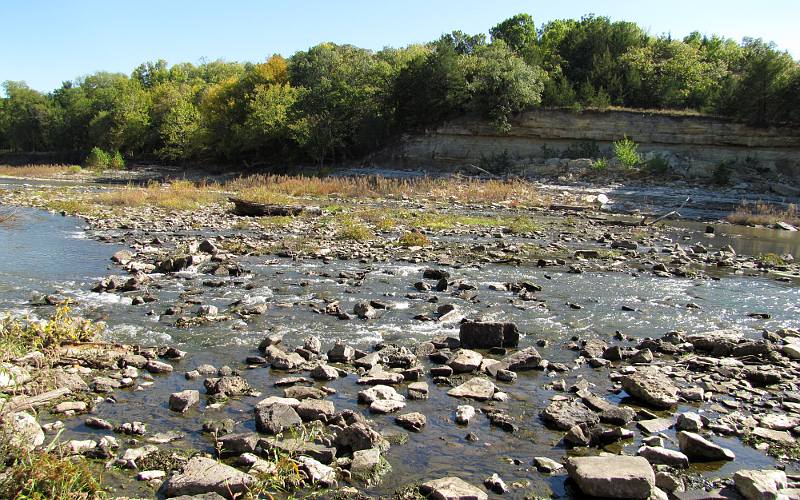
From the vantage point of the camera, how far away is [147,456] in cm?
571

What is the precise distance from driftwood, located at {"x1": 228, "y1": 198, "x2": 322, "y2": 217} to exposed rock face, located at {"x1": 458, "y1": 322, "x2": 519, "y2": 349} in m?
18.3

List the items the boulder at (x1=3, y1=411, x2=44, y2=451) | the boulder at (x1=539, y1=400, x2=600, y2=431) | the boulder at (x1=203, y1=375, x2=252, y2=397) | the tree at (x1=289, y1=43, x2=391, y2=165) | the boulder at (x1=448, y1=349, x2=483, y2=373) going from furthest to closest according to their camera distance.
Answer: the tree at (x1=289, y1=43, x2=391, y2=165) → the boulder at (x1=448, y1=349, x2=483, y2=373) → the boulder at (x1=203, y1=375, x2=252, y2=397) → the boulder at (x1=539, y1=400, x2=600, y2=431) → the boulder at (x1=3, y1=411, x2=44, y2=451)

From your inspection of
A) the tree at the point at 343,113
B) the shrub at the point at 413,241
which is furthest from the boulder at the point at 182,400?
the tree at the point at 343,113

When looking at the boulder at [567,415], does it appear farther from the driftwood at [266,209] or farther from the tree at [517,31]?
the tree at [517,31]

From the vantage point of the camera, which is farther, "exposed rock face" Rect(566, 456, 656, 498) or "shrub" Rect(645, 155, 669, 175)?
"shrub" Rect(645, 155, 669, 175)

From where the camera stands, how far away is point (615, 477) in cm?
527

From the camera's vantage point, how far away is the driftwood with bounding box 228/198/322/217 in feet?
88.2

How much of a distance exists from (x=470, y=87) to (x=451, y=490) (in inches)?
2100

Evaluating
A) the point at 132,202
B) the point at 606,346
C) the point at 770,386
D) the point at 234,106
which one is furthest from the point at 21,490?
the point at 234,106

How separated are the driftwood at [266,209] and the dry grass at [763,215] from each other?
21289mm

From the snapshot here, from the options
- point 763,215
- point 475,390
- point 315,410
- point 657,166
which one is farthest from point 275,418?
point 657,166

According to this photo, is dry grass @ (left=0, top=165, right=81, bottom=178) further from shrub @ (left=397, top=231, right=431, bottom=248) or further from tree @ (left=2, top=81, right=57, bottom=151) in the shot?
shrub @ (left=397, top=231, right=431, bottom=248)

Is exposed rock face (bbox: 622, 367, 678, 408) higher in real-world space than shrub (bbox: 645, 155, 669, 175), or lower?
lower

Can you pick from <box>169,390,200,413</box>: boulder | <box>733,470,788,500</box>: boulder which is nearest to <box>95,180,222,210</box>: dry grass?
<box>169,390,200,413</box>: boulder
